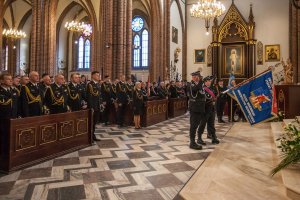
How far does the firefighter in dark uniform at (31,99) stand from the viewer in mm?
5637

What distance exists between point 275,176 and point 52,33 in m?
15.2

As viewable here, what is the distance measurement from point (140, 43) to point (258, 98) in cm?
2071

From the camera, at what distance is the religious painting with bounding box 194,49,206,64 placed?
21.9m

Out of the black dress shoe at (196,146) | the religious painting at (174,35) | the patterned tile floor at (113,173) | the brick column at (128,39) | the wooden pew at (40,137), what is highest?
the religious painting at (174,35)

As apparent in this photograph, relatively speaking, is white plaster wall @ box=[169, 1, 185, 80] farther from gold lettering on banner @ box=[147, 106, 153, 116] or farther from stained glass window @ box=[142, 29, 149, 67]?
gold lettering on banner @ box=[147, 106, 153, 116]

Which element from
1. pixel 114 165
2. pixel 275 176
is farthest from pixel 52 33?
pixel 275 176

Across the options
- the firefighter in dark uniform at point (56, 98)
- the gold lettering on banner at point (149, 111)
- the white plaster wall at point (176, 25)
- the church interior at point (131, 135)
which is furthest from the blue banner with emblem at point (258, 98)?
the white plaster wall at point (176, 25)

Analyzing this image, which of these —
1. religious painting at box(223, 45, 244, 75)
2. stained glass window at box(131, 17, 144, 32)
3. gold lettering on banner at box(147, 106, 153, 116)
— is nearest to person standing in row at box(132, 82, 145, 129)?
gold lettering on banner at box(147, 106, 153, 116)

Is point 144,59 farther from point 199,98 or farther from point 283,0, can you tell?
point 199,98

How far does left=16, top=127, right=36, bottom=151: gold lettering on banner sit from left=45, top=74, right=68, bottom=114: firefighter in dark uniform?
1.16 m

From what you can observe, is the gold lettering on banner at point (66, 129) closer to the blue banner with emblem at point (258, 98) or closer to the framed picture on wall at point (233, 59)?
the blue banner with emblem at point (258, 98)

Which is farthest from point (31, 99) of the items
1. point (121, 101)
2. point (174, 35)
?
point (174, 35)

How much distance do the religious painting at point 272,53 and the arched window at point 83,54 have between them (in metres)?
16.5

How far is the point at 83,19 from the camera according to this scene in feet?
89.2
